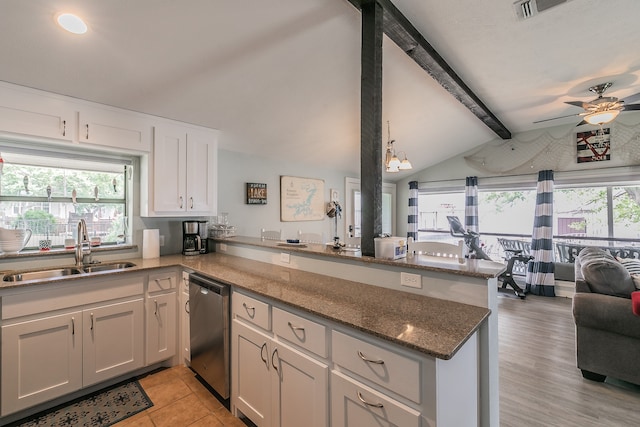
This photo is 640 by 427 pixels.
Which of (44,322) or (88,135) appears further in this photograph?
(88,135)

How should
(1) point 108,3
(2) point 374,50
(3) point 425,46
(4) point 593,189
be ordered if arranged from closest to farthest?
1. (1) point 108,3
2. (2) point 374,50
3. (3) point 425,46
4. (4) point 593,189

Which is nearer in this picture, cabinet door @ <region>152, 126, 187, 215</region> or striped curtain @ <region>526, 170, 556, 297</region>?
cabinet door @ <region>152, 126, 187, 215</region>

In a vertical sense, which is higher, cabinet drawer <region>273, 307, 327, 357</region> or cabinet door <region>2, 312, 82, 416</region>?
cabinet drawer <region>273, 307, 327, 357</region>


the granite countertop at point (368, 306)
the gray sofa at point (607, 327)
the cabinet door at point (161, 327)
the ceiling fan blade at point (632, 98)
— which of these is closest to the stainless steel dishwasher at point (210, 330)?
the granite countertop at point (368, 306)

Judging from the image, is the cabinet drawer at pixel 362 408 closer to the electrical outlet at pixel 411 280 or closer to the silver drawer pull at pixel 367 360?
the silver drawer pull at pixel 367 360

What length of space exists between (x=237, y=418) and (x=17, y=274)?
1.98 meters

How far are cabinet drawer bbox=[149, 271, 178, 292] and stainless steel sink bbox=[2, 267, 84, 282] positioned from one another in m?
0.58

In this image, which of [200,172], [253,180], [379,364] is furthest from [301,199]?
[379,364]

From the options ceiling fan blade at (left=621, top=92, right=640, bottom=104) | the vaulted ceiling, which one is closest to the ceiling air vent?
the vaulted ceiling

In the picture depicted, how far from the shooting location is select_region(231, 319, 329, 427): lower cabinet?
50.9 inches

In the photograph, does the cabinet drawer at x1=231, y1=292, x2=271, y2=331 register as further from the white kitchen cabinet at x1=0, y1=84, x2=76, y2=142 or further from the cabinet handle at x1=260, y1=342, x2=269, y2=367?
the white kitchen cabinet at x1=0, y1=84, x2=76, y2=142

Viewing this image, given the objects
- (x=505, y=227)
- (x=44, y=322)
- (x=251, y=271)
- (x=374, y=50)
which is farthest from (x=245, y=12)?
(x=505, y=227)

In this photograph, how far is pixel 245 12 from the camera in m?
1.82

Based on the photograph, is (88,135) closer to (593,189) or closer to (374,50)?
(374,50)
